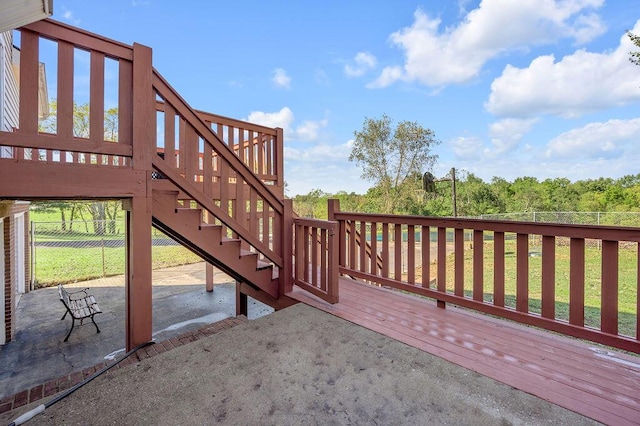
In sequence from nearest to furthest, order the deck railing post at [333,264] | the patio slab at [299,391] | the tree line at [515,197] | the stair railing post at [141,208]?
the patio slab at [299,391], the stair railing post at [141,208], the deck railing post at [333,264], the tree line at [515,197]

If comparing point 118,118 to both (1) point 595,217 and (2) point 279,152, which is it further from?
(1) point 595,217

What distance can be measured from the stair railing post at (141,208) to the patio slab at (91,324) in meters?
2.37

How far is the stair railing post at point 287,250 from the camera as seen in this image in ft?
11.3

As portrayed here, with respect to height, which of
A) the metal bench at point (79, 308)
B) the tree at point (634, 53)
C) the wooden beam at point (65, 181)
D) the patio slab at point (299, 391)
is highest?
the tree at point (634, 53)

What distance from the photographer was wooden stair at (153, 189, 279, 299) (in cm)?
271

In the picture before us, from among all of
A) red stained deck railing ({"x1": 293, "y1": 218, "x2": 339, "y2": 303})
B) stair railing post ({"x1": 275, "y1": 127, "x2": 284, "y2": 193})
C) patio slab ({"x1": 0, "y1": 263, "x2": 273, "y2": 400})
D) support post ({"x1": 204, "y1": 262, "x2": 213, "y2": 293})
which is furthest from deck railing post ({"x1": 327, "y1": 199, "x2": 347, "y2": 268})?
support post ({"x1": 204, "y1": 262, "x2": 213, "y2": 293})

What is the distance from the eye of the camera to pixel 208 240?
2.99 m

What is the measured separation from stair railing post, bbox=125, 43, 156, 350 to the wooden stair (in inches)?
7.3

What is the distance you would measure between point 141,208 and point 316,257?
1842 mm

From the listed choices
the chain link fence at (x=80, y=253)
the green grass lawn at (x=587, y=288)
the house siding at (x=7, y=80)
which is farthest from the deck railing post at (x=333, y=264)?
the chain link fence at (x=80, y=253)

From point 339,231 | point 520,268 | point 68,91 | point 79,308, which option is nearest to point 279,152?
point 339,231

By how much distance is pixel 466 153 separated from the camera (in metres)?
23.0

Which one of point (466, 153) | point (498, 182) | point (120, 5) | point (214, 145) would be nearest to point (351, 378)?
point (214, 145)

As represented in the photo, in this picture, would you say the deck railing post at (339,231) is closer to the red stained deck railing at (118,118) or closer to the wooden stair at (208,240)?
the wooden stair at (208,240)
